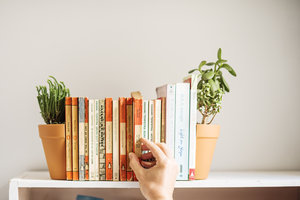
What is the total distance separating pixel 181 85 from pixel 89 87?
49cm

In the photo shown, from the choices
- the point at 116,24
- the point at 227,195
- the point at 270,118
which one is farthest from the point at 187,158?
the point at 116,24

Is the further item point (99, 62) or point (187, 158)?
point (99, 62)

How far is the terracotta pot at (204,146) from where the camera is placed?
96 centimetres

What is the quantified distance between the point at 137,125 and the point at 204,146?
0.26 meters

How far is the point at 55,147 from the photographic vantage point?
92cm

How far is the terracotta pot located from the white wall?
1.05ft

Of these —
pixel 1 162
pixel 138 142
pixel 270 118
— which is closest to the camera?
pixel 138 142

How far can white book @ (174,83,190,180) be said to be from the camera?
0.94 m

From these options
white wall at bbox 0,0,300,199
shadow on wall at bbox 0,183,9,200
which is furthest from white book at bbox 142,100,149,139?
shadow on wall at bbox 0,183,9,200

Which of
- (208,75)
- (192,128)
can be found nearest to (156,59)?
(208,75)

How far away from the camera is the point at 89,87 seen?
1.23 metres

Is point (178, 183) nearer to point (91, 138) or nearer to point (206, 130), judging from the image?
point (206, 130)

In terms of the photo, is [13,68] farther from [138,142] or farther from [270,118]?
[270,118]

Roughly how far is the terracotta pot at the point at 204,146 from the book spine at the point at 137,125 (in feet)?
0.70
